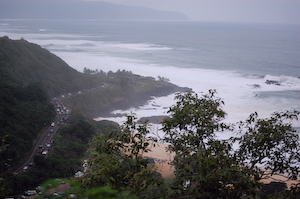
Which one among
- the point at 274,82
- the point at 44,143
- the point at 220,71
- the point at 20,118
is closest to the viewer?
the point at 44,143

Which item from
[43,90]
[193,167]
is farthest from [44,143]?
[193,167]

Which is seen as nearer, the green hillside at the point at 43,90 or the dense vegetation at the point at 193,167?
the dense vegetation at the point at 193,167

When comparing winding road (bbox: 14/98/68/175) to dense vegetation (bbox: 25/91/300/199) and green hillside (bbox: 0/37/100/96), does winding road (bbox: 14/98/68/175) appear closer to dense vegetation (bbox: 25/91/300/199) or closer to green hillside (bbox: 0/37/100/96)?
green hillside (bbox: 0/37/100/96)

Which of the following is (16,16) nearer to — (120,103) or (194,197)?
(120,103)

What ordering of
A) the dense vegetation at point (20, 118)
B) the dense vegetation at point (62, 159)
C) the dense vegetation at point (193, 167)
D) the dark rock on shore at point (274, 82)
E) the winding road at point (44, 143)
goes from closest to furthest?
the dense vegetation at point (193, 167) < the dense vegetation at point (62, 159) < the winding road at point (44, 143) < the dense vegetation at point (20, 118) < the dark rock on shore at point (274, 82)

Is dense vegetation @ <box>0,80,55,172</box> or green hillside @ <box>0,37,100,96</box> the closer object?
dense vegetation @ <box>0,80,55,172</box>

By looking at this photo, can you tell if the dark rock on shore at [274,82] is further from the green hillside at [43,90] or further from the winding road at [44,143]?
the winding road at [44,143]

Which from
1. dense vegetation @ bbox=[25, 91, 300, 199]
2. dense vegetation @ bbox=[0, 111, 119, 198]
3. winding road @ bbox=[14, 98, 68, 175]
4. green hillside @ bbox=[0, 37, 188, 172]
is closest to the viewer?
dense vegetation @ bbox=[25, 91, 300, 199]

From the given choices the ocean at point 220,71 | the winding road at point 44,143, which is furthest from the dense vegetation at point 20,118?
the ocean at point 220,71

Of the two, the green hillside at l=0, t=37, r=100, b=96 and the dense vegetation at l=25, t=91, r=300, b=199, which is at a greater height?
the green hillside at l=0, t=37, r=100, b=96

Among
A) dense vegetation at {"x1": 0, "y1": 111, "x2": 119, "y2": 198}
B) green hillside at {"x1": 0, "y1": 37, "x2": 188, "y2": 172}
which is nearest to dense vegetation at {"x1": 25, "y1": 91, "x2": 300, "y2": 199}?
dense vegetation at {"x1": 0, "y1": 111, "x2": 119, "y2": 198}

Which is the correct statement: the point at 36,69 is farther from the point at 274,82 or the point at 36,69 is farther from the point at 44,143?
the point at 274,82

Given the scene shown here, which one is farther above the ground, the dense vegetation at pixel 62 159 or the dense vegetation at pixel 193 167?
the dense vegetation at pixel 193 167
